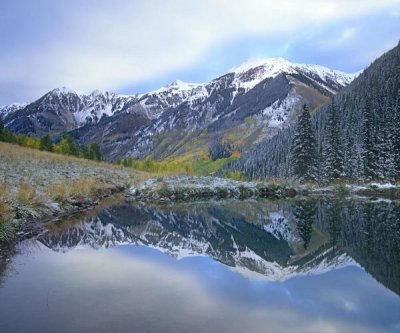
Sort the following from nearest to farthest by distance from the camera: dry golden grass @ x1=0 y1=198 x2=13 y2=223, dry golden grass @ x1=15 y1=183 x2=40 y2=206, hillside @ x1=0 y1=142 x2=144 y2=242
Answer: dry golden grass @ x1=0 y1=198 x2=13 y2=223 < hillside @ x1=0 y1=142 x2=144 y2=242 < dry golden grass @ x1=15 y1=183 x2=40 y2=206

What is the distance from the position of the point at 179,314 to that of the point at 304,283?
13.1 feet

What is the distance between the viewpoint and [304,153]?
61156mm

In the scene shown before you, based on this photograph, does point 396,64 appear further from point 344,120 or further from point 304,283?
point 304,283

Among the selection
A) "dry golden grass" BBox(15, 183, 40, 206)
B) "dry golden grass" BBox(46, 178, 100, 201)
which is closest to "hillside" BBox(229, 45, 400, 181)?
"dry golden grass" BBox(46, 178, 100, 201)

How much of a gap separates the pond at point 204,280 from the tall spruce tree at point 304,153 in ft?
130

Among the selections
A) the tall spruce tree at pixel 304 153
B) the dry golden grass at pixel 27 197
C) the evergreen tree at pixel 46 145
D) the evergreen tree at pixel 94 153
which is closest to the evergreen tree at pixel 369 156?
the tall spruce tree at pixel 304 153

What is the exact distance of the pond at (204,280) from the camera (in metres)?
8.02

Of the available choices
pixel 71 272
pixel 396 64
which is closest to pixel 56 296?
pixel 71 272

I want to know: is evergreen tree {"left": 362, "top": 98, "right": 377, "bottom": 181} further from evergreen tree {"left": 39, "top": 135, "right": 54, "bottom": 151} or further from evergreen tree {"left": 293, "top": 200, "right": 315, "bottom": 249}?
evergreen tree {"left": 39, "top": 135, "right": 54, "bottom": 151}

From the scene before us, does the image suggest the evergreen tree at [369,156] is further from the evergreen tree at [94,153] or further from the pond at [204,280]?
the evergreen tree at [94,153]

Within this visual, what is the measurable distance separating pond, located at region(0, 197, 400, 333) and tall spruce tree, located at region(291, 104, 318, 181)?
1559 inches

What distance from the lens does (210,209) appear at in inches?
1225

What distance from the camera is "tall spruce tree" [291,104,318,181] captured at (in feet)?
199

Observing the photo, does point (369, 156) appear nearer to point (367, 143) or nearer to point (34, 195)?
point (367, 143)
